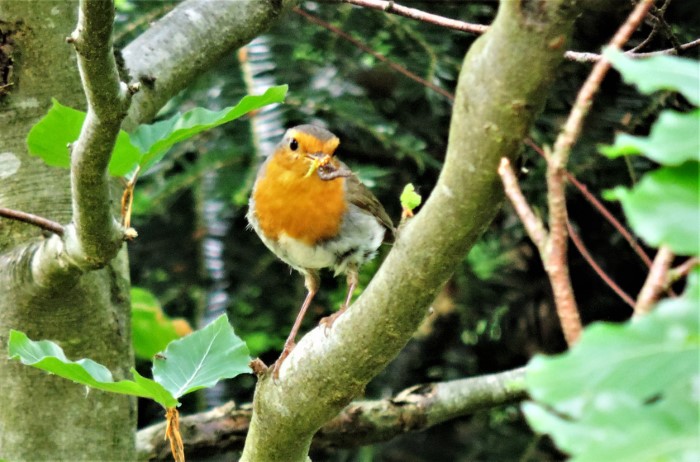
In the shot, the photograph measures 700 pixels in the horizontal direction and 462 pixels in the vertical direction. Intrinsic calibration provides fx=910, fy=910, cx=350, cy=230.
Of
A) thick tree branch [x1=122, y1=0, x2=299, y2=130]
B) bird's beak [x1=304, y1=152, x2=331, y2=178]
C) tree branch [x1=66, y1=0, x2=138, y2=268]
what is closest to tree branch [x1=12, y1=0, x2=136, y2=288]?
tree branch [x1=66, y1=0, x2=138, y2=268]

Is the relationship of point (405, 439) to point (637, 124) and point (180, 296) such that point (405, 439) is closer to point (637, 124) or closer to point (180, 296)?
point (180, 296)

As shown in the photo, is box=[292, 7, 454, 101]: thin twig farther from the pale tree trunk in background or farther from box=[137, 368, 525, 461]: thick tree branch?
box=[137, 368, 525, 461]: thick tree branch

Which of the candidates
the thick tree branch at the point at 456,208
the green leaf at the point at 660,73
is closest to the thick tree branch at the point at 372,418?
the thick tree branch at the point at 456,208

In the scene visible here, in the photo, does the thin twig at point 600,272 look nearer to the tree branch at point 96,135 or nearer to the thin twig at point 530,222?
the thin twig at point 530,222

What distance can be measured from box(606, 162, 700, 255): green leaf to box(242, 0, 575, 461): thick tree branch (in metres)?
0.32

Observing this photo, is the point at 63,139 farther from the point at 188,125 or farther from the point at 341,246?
the point at 341,246

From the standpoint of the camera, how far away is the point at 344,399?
4.49ft

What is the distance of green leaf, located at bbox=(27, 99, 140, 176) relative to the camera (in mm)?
1417

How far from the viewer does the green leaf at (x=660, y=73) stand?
55 centimetres

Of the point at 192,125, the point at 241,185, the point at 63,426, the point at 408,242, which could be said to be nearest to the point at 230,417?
the point at 63,426

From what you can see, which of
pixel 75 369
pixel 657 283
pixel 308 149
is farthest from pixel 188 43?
pixel 657 283

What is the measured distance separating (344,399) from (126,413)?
2.46 ft

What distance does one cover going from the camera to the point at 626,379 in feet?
1.62

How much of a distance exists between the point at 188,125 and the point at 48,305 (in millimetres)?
598
